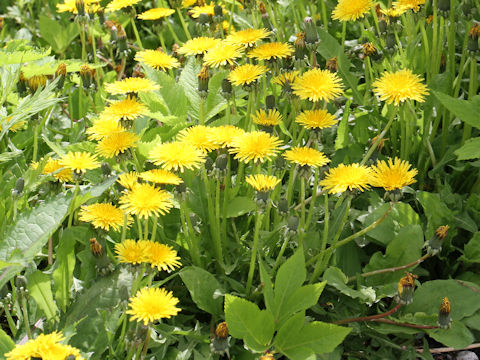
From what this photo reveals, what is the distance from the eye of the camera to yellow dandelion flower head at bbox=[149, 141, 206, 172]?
5.54 ft

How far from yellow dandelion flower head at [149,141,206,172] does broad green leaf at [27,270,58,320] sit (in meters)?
0.49

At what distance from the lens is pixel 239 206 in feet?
6.59

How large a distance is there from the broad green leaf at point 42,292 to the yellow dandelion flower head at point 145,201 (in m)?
0.39

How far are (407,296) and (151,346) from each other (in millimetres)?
718

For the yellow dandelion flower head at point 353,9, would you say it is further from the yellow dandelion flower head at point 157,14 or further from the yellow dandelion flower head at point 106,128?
the yellow dandelion flower head at point 106,128

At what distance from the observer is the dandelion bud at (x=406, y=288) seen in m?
1.71

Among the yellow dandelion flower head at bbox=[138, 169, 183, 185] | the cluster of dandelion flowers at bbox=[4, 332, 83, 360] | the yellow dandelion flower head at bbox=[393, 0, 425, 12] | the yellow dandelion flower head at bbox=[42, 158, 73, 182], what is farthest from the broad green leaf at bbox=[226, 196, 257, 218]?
the yellow dandelion flower head at bbox=[393, 0, 425, 12]

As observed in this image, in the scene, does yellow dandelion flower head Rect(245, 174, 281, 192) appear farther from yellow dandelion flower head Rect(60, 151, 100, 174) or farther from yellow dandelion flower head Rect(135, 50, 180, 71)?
yellow dandelion flower head Rect(135, 50, 180, 71)

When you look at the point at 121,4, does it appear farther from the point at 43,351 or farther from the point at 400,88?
the point at 43,351

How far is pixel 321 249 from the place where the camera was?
6.35ft

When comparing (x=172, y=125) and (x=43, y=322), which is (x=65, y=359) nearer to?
(x=43, y=322)

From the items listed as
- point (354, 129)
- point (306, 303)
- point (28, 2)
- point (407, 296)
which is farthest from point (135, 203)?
point (28, 2)

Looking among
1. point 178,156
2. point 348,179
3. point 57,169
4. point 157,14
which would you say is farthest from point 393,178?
point 157,14

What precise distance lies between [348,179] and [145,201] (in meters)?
0.56
